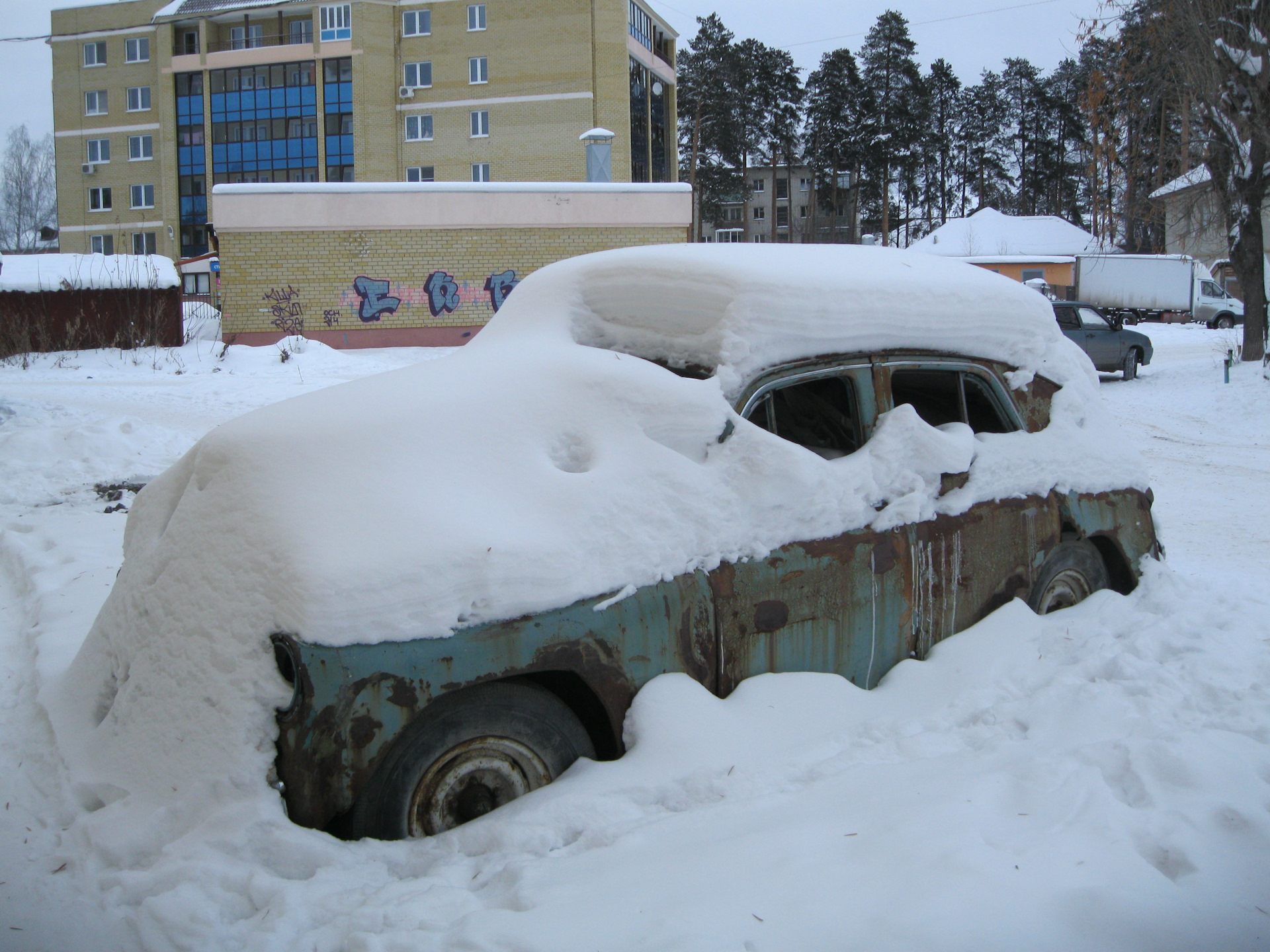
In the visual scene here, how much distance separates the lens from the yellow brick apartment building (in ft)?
140

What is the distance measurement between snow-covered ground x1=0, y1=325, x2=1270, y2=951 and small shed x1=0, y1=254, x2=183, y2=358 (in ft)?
66.6

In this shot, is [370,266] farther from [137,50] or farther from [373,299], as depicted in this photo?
[137,50]

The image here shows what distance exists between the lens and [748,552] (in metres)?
3.12

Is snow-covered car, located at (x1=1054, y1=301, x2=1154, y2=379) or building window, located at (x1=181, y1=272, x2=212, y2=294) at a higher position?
building window, located at (x1=181, y1=272, x2=212, y2=294)

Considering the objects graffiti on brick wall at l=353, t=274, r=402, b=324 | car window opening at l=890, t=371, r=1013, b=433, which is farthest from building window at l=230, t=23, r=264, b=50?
car window opening at l=890, t=371, r=1013, b=433

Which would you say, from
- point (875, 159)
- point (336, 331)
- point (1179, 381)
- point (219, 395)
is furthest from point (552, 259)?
point (875, 159)

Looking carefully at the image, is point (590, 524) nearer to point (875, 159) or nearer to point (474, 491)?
point (474, 491)

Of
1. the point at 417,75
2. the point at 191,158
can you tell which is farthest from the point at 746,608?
the point at 191,158

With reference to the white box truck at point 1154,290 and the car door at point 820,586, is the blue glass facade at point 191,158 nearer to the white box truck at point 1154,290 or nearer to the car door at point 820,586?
the white box truck at point 1154,290

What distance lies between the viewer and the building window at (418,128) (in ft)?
148

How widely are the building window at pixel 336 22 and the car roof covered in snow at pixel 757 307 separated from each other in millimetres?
47679

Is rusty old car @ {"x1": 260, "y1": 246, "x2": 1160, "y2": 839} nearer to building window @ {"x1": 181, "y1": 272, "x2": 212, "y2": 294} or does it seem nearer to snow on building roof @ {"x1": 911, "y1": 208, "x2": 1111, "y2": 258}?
snow on building roof @ {"x1": 911, "y1": 208, "x2": 1111, "y2": 258}

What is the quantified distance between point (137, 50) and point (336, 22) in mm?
13987

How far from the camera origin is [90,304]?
70.9 ft
